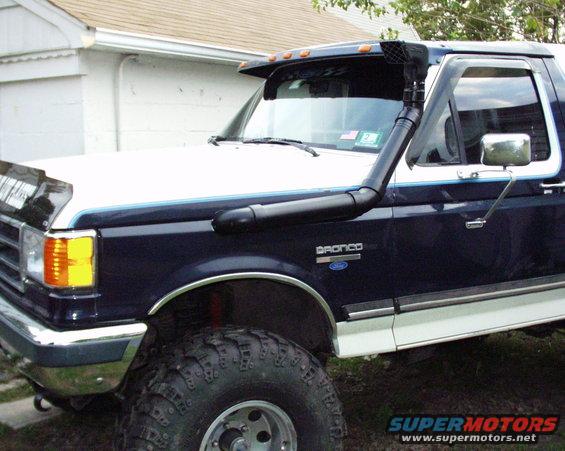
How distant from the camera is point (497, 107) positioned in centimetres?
380

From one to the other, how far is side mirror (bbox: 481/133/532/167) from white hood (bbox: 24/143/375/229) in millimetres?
576

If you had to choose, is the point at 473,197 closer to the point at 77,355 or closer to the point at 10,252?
the point at 77,355

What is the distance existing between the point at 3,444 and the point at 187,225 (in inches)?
84.3

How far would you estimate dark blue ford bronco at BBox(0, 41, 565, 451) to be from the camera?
9.16 feet

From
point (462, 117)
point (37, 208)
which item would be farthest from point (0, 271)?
point (462, 117)

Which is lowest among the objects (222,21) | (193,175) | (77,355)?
(77,355)

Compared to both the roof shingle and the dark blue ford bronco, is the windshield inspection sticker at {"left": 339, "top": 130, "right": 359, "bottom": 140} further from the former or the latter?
the roof shingle

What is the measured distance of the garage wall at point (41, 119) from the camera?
7.88 metres

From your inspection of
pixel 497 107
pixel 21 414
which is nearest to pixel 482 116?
pixel 497 107

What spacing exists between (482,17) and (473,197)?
6.53m

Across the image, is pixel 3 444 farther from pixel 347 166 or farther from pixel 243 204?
pixel 347 166

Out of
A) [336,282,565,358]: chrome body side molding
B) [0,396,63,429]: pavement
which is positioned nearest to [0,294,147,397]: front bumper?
[336,282,565,358]: chrome body side molding

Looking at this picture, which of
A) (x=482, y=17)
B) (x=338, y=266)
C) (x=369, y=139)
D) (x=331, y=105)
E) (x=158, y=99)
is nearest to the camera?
(x=338, y=266)

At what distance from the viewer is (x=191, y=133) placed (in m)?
8.93
